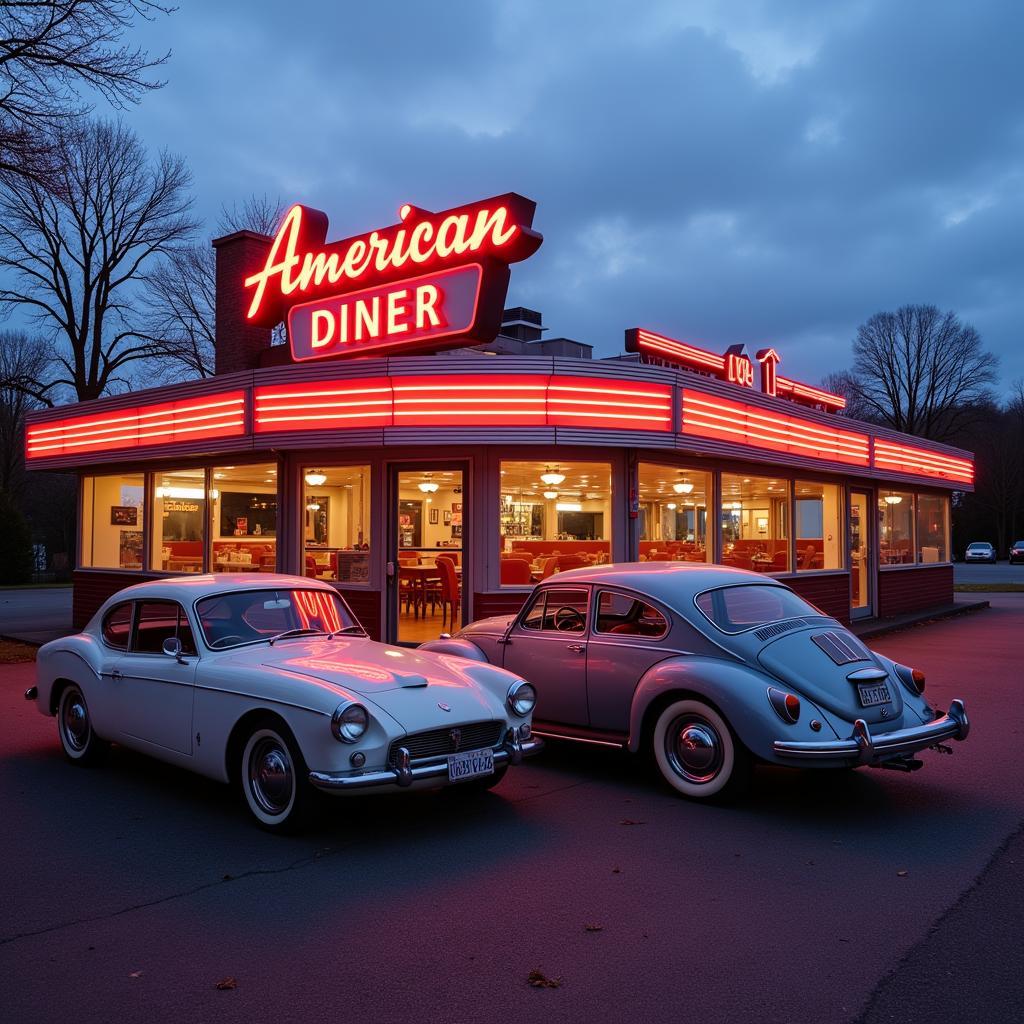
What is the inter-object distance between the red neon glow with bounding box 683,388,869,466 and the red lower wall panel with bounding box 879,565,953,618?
3217 millimetres

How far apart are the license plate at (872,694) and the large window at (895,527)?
14997mm

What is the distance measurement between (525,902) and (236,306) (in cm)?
1598

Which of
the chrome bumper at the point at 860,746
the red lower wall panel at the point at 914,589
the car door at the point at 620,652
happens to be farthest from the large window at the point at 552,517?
the red lower wall panel at the point at 914,589

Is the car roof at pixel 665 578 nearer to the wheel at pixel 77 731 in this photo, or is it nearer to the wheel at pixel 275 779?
the wheel at pixel 275 779

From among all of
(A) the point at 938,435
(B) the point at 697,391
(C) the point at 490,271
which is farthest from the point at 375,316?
(A) the point at 938,435

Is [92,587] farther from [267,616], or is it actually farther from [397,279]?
[267,616]

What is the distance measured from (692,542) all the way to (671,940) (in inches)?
448

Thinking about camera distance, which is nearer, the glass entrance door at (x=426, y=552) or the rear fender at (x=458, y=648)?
the rear fender at (x=458, y=648)

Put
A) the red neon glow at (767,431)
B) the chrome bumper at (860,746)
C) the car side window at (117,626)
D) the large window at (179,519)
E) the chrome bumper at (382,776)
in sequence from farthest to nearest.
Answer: the large window at (179,519) → the red neon glow at (767,431) → the car side window at (117,626) → the chrome bumper at (860,746) → the chrome bumper at (382,776)

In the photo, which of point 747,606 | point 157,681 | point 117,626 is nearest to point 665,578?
point 747,606

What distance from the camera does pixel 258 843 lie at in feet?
18.5

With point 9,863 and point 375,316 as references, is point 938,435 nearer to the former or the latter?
point 375,316

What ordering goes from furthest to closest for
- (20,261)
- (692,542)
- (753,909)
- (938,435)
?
1. (938,435)
2. (20,261)
3. (692,542)
4. (753,909)

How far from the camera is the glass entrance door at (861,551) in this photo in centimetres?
1959
